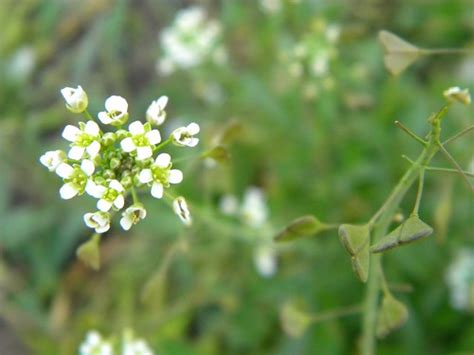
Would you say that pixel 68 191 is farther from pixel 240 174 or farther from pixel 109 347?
pixel 240 174

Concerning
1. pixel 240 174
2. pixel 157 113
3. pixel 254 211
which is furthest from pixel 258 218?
pixel 157 113

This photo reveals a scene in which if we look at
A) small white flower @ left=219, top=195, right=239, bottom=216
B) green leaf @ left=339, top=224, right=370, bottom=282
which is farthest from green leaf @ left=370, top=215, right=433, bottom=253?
small white flower @ left=219, top=195, right=239, bottom=216

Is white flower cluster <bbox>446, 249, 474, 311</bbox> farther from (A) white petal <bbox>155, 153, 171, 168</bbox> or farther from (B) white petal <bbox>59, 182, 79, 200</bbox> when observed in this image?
(B) white petal <bbox>59, 182, 79, 200</bbox>

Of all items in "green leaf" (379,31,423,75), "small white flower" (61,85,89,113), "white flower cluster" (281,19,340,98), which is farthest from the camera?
"white flower cluster" (281,19,340,98)

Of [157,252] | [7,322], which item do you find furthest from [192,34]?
[7,322]

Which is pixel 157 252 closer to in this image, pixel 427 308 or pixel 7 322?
pixel 7 322

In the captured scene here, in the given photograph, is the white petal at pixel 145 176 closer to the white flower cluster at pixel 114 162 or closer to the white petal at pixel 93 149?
the white flower cluster at pixel 114 162
